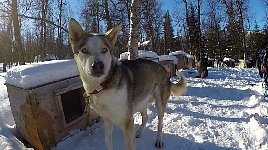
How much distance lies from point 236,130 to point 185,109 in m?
2.05

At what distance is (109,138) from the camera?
4.64 m

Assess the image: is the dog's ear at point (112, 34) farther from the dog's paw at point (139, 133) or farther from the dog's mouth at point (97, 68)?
the dog's paw at point (139, 133)

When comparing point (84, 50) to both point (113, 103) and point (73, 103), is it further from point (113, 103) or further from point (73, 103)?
point (73, 103)

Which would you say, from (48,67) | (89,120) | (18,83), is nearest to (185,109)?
(89,120)

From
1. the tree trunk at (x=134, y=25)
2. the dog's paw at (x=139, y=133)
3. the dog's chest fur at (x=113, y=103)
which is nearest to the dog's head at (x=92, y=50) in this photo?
the dog's chest fur at (x=113, y=103)

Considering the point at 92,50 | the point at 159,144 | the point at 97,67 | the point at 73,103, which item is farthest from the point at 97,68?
the point at 73,103

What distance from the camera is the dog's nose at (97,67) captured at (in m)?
3.48

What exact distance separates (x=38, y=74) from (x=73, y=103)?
1.79 meters

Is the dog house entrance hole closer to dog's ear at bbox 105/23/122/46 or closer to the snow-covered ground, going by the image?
the snow-covered ground

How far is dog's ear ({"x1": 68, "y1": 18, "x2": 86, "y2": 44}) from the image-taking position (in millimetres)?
3848

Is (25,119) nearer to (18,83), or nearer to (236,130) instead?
(18,83)

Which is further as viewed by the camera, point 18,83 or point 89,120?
point 89,120

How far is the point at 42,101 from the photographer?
4.76 metres

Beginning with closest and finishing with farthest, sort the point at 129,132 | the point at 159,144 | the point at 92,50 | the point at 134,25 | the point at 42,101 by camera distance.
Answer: the point at 92,50 → the point at 129,132 → the point at 42,101 → the point at 159,144 → the point at 134,25
